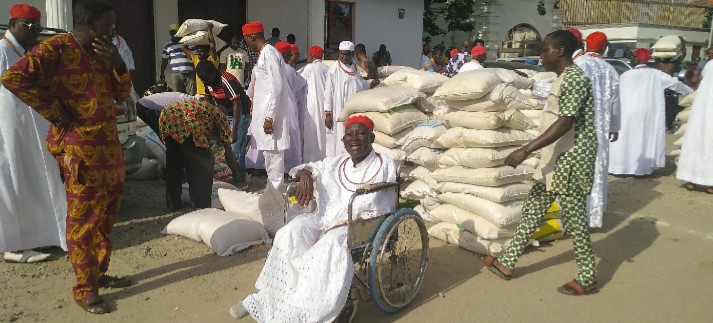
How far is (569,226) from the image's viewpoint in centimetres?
391

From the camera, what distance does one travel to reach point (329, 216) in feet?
11.6

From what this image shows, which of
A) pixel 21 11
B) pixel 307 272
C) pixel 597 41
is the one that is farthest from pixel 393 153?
pixel 21 11

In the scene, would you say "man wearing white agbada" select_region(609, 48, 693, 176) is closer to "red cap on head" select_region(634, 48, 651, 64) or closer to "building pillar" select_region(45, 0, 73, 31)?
"red cap on head" select_region(634, 48, 651, 64)

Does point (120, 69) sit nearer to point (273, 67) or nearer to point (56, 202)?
point (56, 202)

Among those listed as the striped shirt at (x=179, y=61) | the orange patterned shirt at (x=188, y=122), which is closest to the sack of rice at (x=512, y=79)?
the orange patterned shirt at (x=188, y=122)

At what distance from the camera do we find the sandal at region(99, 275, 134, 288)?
12.5 feet

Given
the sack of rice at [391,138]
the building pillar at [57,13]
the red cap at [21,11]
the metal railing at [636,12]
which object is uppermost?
the metal railing at [636,12]

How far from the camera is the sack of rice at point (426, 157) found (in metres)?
5.39

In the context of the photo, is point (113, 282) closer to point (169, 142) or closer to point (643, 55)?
point (169, 142)

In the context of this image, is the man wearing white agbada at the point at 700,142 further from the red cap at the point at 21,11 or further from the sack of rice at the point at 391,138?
the red cap at the point at 21,11

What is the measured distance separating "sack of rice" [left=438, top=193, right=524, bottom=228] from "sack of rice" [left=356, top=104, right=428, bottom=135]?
1056mm

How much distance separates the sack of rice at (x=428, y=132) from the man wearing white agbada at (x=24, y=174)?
3.17 metres

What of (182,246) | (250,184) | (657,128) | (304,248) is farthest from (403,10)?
(304,248)

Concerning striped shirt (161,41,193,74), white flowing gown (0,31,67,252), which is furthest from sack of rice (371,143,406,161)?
striped shirt (161,41,193,74)
